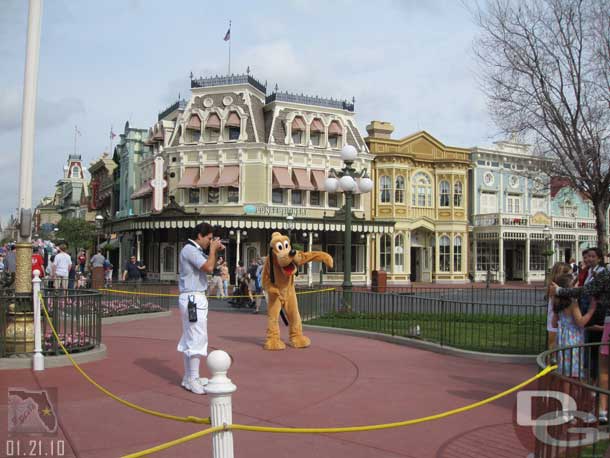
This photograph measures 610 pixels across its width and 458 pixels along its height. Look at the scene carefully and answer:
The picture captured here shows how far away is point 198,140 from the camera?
35250 millimetres

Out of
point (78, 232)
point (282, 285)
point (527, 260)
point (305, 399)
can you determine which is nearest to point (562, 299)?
point (305, 399)

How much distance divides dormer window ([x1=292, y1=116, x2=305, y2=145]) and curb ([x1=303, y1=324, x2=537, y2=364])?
78.6 ft

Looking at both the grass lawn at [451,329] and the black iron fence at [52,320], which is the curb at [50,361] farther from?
the grass lawn at [451,329]

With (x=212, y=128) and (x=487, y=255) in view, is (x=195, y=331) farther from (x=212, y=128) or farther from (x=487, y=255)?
(x=487, y=255)

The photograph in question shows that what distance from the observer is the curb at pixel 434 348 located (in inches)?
364

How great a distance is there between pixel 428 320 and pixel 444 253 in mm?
28622

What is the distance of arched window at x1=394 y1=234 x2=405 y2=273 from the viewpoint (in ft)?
126

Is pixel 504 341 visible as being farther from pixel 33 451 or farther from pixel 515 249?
pixel 515 249

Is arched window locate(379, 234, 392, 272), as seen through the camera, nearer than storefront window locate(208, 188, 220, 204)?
No

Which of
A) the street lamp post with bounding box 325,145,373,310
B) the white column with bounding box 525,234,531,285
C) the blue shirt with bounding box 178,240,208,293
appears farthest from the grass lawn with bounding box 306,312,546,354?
the white column with bounding box 525,234,531,285

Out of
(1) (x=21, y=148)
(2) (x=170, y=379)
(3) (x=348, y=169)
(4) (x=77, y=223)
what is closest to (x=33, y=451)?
(2) (x=170, y=379)

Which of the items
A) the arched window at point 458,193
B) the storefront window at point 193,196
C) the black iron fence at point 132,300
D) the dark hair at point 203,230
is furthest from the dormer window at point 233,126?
the dark hair at point 203,230

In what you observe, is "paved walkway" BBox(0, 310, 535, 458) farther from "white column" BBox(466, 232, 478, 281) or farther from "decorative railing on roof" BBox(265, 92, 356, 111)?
"white column" BBox(466, 232, 478, 281)

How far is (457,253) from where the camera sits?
133ft
